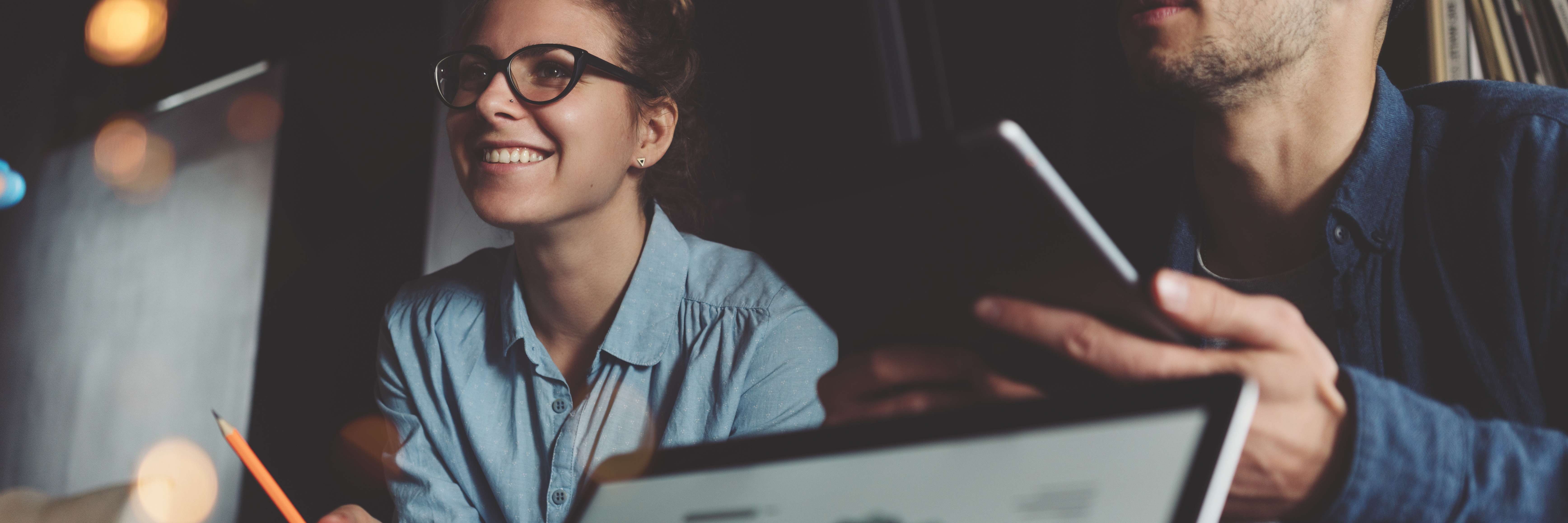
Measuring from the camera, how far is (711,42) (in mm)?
1073

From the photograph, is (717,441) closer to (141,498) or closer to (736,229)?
(736,229)

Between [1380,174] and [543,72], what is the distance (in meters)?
0.89

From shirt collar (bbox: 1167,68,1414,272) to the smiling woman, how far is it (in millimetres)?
508

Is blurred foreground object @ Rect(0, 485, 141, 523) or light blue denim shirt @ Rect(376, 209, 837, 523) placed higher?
light blue denim shirt @ Rect(376, 209, 837, 523)

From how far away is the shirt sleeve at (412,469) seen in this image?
914mm

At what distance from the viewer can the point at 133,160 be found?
5.00 feet

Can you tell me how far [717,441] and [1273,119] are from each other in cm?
78

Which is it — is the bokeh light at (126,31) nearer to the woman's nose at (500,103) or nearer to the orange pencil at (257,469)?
the woman's nose at (500,103)

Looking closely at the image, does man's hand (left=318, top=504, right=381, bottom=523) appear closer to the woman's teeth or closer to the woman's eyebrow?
the woman's teeth

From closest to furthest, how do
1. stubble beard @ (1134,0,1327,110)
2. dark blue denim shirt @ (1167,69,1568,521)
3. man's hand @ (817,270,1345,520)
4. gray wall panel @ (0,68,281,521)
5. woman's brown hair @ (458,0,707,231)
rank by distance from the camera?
man's hand @ (817,270,1345,520) → dark blue denim shirt @ (1167,69,1568,521) → stubble beard @ (1134,0,1327,110) → woman's brown hair @ (458,0,707,231) → gray wall panel @ (0,68,281,521)

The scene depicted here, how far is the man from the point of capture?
369mm

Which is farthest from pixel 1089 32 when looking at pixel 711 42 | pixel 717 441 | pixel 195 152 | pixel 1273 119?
pixel 195 152

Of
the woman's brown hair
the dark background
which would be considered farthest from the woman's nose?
the dark background

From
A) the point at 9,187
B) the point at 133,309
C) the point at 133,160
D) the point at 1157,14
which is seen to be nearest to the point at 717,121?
the point at 1157,14
